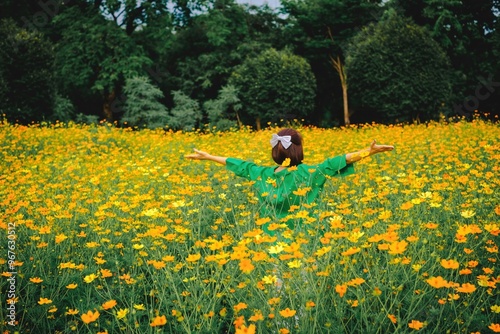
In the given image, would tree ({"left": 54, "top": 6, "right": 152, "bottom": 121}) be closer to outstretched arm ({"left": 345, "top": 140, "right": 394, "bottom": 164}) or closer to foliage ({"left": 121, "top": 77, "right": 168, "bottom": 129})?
foliage ({"left": 121, "top": 77, "right": 168, "bottom": 129})

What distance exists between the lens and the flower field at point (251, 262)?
6.57ft

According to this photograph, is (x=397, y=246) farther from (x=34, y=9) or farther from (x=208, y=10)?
(x=34, y=9)

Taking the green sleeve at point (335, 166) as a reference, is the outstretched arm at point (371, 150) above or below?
above

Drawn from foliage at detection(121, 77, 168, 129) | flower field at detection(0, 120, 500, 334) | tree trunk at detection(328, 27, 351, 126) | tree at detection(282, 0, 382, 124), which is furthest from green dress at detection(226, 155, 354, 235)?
tree trunk at detection(328, 27, 351, 126)

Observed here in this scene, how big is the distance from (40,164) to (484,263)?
220 inches

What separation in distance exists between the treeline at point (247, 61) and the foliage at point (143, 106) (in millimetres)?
56

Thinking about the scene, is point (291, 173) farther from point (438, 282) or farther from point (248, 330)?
point (248, 330)

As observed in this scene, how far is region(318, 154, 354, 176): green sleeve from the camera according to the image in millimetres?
3240

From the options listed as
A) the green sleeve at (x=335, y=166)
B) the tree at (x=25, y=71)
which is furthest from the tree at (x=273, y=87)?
the green sleeve at (x=335, y=166)

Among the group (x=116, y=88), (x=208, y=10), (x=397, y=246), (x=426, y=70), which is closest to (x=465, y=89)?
(x=426, y=70)

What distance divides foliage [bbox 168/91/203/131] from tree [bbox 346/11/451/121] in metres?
7.04

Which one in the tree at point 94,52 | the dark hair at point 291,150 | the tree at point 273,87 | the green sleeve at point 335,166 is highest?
the tree at point 94,52

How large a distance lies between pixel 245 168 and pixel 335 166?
768 millimetres

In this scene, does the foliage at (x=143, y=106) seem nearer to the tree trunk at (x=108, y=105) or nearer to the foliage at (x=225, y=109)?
the foliage at (x=225, y=109)
